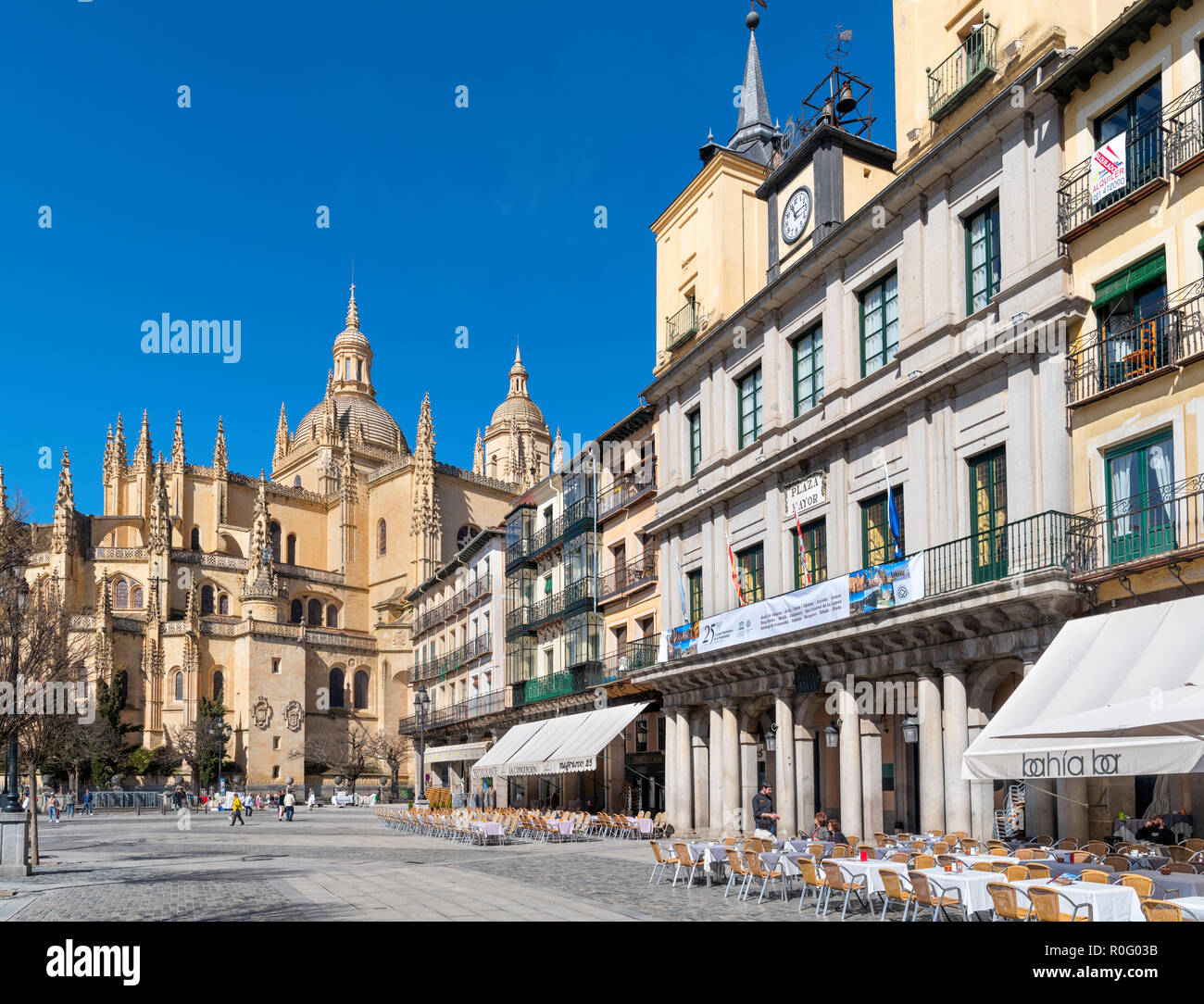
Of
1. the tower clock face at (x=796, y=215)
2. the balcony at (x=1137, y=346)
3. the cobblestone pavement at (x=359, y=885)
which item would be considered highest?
the tower clock face at (x=796, y=215)

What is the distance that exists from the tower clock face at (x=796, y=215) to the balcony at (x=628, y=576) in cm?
1038

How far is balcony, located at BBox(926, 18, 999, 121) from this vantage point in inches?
814

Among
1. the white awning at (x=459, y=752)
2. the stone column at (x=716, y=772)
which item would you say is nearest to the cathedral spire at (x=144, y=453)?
the white awning at (x=459, y=752)

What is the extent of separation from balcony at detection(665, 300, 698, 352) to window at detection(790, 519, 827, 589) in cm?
723

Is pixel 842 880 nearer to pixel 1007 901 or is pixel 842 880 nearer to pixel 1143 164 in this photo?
pixel 1007 901

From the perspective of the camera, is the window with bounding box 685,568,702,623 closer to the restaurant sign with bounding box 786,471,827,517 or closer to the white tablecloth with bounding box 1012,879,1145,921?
the restaurant sign with bounding box 786,471,827,517

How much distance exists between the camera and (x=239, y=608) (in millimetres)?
83500

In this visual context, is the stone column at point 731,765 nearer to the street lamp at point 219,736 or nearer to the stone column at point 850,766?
the stone column at point 850,766

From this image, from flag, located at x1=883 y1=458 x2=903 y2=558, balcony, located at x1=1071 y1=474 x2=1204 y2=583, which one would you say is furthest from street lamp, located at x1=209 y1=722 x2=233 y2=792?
balcony, located at x1=1071 y1=474 x2=1204 y2=583

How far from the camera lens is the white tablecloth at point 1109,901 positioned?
9688mm

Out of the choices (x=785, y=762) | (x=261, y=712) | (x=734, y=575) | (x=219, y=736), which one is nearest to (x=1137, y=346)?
(x=785, y=762)

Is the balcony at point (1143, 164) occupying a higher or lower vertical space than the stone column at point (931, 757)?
higher
